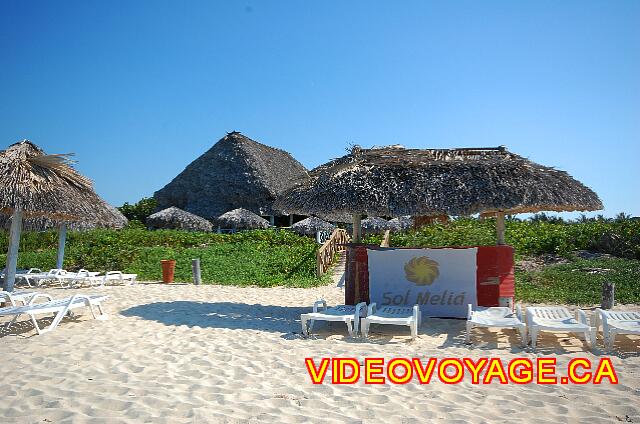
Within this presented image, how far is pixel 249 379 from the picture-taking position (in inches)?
163

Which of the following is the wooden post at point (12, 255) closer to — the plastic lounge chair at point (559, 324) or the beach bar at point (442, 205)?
the beach bar at point (442, 205)

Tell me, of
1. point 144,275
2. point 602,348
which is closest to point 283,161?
point 144,275

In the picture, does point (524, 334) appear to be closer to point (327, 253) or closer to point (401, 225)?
point (327, 253)

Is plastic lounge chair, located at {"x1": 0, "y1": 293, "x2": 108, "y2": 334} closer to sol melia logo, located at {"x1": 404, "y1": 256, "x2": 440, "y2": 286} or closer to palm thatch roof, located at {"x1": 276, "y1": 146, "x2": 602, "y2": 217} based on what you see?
palm thatch roof, located at {"x1": 276, "y1": 146, "x2": 602, "y2": 217}

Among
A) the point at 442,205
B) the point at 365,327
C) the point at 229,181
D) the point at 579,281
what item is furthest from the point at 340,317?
the point at 229,181

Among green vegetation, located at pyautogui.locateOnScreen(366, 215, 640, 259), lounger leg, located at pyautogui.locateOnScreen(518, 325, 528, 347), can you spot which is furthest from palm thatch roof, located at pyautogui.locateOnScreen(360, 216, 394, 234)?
lounger leg, located at pyautogui.locateOnScreen(518, 325, 528, 347)

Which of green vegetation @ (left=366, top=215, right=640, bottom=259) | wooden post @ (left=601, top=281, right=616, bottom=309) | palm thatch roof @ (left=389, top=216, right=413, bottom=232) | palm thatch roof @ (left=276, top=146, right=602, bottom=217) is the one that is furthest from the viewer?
palm thatch roof @ (left=389, top=216, right=413, bottom=232)

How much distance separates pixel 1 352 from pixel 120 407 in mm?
2505

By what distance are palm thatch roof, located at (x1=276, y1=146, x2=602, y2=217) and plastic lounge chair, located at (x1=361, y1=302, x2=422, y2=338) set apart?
1451mm

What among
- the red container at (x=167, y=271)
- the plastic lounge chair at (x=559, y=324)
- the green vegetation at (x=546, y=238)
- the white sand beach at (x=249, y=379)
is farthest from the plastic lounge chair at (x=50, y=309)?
the green vegetation at (x=546, y=238)

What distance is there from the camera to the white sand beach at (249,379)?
335cm

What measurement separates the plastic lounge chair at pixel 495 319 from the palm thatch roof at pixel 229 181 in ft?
68.0

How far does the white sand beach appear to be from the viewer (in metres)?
3.35

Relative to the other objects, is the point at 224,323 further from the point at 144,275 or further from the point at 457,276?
the point at 144,275
